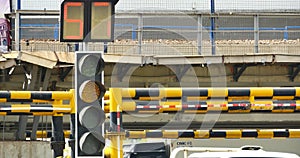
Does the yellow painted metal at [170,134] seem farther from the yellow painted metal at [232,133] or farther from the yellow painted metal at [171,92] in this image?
the yellow painted metal at [171,92]

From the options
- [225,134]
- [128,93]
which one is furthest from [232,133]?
[128,93]

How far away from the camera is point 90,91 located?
9438mm

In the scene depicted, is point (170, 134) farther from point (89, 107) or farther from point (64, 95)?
point (89, 107)

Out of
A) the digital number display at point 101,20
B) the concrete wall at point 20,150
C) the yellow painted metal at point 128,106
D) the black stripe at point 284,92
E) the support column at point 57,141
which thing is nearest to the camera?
the digital number display at point 101,20

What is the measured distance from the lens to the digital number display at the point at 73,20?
9469mm

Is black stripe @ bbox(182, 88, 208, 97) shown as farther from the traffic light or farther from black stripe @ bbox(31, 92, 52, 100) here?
the traffic light

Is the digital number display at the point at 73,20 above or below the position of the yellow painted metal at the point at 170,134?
above

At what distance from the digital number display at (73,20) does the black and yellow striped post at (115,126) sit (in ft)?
3.85

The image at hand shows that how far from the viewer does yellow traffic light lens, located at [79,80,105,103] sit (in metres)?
9.41

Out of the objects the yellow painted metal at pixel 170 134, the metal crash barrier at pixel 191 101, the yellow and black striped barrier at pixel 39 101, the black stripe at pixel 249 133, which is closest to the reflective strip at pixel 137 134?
the yellow painted metal at pixel 170 134

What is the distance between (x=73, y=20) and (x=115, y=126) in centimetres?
169

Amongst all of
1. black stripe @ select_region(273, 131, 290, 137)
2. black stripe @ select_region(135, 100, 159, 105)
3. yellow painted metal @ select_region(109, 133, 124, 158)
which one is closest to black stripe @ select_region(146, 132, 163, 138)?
black stripe @ select_region(135, 100, 159, 105)

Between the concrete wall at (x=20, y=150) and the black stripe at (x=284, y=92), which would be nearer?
the black stripe at (x=284, y=92)

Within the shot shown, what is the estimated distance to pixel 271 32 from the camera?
18859mm
